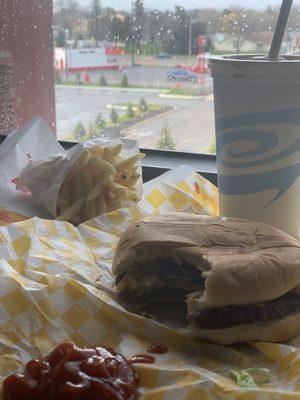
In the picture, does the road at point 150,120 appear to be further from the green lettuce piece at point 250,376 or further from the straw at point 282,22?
the green lettuce piece at point 250,376

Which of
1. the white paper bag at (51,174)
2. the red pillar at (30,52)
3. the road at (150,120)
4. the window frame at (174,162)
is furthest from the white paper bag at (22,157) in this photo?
the red pillar at (30,52)

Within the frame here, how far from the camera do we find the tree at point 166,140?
2.29 meters

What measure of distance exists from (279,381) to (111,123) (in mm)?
1548

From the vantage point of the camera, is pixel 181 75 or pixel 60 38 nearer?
pixel 181 75

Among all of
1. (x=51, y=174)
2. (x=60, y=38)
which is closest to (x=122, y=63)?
(x=60, y=38)

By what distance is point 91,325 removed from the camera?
4.00 feet

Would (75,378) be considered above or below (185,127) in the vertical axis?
below

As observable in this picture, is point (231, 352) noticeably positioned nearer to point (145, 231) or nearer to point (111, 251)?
point (145, 231)

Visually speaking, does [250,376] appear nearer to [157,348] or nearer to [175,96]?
[157,348]

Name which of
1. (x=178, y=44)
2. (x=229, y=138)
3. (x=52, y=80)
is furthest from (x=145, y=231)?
(x=52, y=80)

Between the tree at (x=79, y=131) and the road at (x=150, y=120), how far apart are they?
2cm

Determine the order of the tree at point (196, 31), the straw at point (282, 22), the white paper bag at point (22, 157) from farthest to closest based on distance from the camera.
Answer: the tree at point (196, 31) < the white paper bag at point (22, 157) < the straw at point (282, 22)

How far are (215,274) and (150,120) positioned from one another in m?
1.29

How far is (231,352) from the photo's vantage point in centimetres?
114
